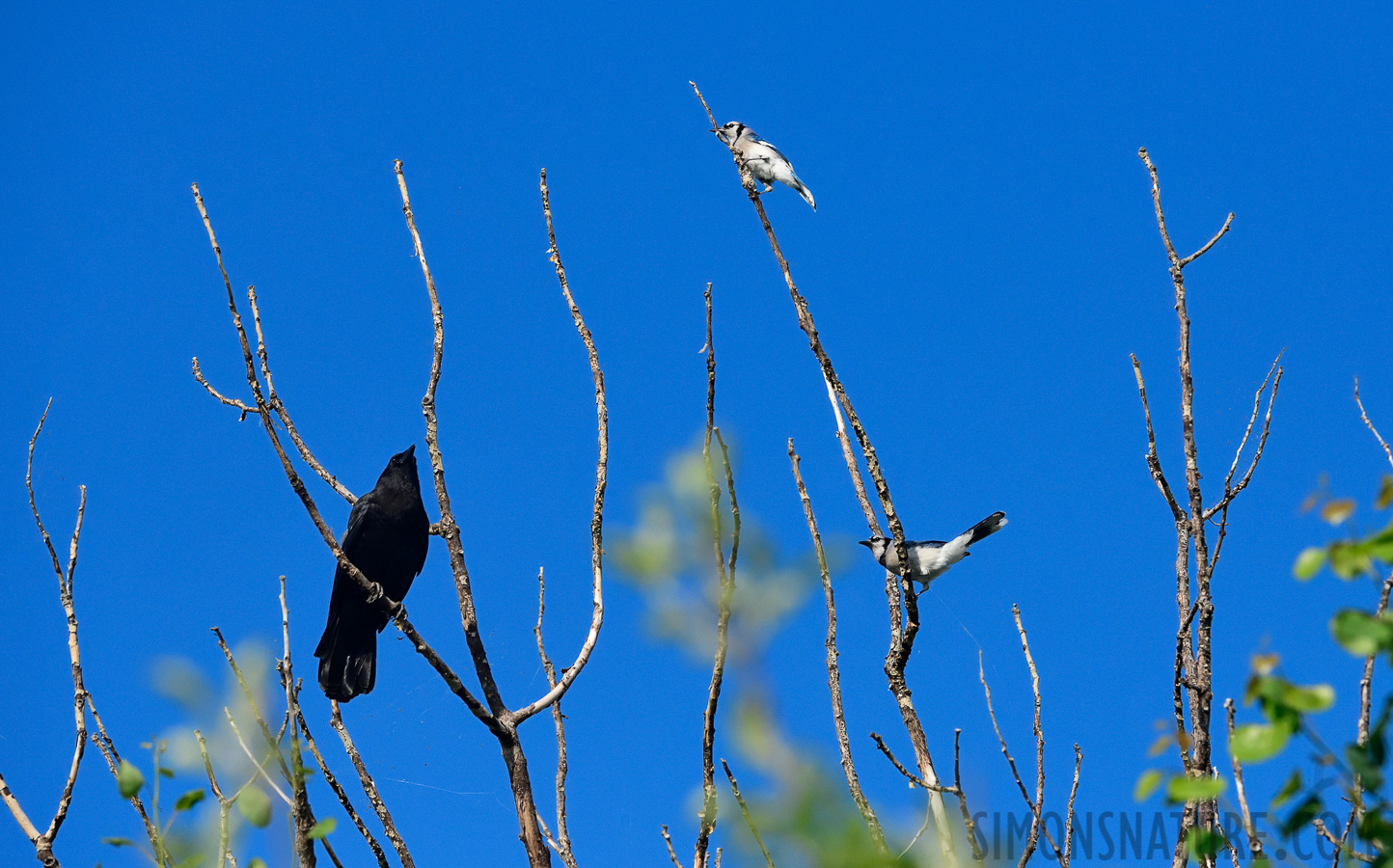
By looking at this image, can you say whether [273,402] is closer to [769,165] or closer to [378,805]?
[378,805]

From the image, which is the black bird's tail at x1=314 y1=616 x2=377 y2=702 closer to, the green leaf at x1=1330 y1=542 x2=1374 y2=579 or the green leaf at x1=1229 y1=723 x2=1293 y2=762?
the green leaf at x1=1229 y1=723 x2=1293 y2=762

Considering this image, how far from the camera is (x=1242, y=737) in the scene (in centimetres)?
124

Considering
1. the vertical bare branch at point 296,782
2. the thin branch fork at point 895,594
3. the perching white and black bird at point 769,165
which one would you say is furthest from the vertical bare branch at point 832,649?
the perching white and black bird at point 769,165

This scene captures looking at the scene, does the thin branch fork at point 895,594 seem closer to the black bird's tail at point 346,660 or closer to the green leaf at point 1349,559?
the green leaf at point 1349,559

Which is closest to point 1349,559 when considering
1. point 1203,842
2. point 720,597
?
point 1203,842

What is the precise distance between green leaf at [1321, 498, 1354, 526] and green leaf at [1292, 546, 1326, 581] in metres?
0.08

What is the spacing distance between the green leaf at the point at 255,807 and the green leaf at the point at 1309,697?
1410 mm

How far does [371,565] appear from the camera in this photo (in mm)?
6586

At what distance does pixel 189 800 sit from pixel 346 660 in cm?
428

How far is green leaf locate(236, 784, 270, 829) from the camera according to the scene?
5.61ft

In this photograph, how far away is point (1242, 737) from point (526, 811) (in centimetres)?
230

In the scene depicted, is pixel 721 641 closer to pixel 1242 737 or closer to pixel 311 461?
pixel 1242 737

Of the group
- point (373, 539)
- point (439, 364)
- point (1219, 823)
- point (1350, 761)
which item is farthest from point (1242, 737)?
Result: point (373, 539)

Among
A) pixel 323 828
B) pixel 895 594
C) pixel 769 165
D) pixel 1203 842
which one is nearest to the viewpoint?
pixel 1203 842
